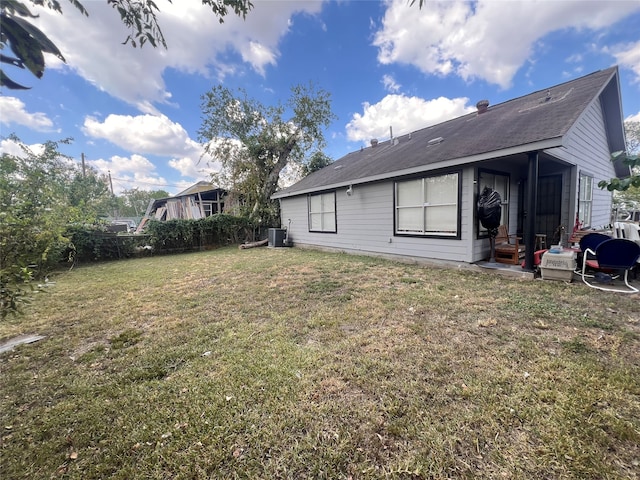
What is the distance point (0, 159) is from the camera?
2943 millimetres

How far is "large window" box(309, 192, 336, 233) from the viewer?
365 inches

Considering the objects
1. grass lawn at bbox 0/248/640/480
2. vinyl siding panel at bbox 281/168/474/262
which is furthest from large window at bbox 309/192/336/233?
grass lawn at bbox 0/248/640/480

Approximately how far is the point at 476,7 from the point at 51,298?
34.8 ft

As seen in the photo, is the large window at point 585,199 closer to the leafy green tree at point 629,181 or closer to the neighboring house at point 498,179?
the neighboring house at point 498,179

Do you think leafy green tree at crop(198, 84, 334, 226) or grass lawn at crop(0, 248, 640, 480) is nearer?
grass lawn at crop(0, 248, 640, 480)

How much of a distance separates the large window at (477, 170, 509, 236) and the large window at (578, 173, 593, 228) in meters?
1.97

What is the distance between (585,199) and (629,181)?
6870 millimetres

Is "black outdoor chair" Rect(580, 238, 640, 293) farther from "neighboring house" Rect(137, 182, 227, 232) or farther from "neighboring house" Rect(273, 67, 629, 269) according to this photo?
"neighboring house" Rect(137, 182, 227, 232)

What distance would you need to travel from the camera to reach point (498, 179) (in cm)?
608

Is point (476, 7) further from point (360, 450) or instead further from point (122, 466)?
point (122, 466)

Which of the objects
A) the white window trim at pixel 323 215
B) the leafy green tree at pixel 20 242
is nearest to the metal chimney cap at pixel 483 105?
the white window trim at pixel 323 215

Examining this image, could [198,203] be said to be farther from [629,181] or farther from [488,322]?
[629,181]

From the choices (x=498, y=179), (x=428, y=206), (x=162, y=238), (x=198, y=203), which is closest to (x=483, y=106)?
(x=498, y=179)

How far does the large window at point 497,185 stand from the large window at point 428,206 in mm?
497
